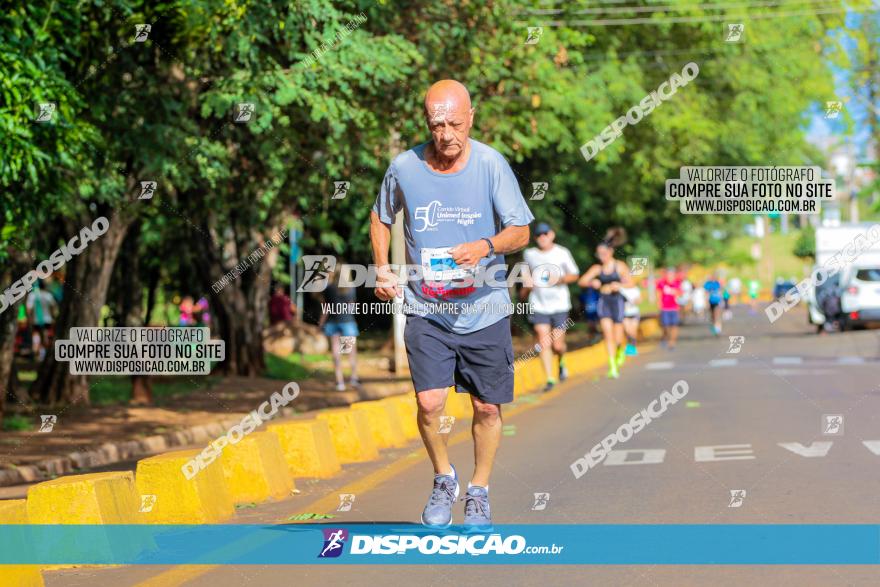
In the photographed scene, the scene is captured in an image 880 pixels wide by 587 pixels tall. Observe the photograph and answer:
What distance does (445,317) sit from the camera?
7598mm

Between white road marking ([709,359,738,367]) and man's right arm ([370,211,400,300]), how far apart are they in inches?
718

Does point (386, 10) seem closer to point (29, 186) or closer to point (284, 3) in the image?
point (284, 3)

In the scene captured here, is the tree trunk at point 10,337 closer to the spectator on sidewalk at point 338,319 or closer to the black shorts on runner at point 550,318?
the spectator on sidewalk at point 338,319

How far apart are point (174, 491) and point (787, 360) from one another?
18732 mm

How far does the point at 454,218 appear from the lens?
7.52 metres

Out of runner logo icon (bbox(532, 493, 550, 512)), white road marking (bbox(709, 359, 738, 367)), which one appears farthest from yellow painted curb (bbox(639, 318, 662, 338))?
runner logo icon (bbox(532, 493, 550, 512))

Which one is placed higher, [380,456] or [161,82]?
[161,82]

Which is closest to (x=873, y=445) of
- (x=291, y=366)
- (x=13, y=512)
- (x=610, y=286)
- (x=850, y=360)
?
(x=13, y=512)

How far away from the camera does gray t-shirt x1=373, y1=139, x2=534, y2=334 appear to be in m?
7.49

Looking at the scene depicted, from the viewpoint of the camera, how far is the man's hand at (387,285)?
741 centimetres

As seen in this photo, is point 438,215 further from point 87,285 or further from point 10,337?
point 87,285

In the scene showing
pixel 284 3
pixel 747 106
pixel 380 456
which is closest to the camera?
pixel 380 456

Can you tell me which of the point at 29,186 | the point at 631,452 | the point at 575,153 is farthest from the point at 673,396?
the point at 575,153

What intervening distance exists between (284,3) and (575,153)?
1996cm
